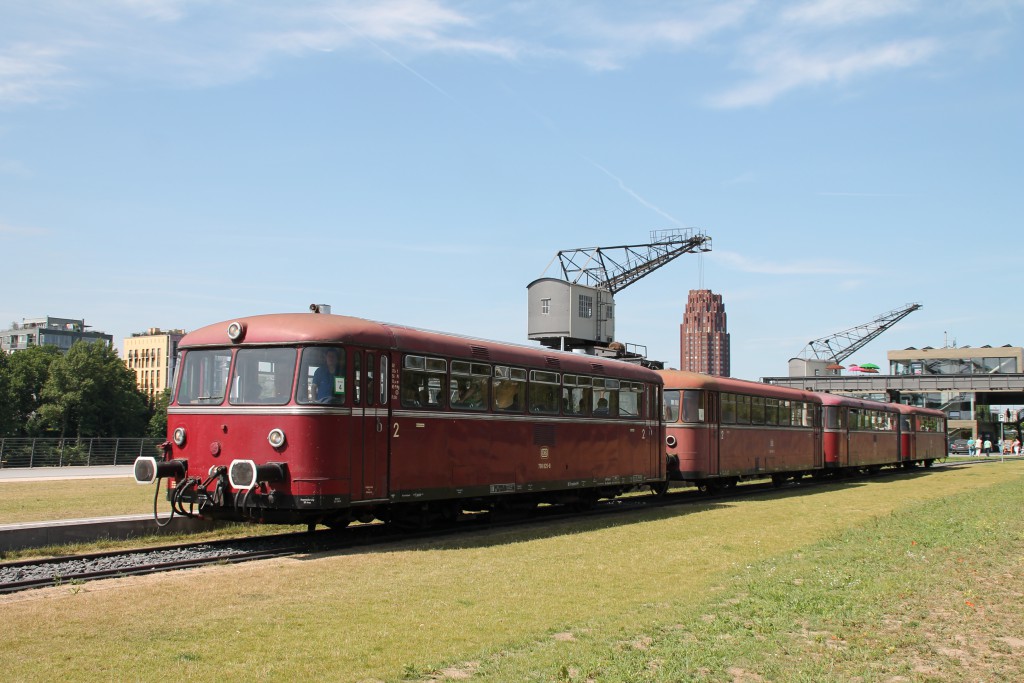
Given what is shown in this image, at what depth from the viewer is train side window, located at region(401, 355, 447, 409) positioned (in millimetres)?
15336

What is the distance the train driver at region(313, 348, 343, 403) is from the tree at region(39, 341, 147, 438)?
90.6m

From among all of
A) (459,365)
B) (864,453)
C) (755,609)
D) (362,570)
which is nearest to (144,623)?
(362,570)

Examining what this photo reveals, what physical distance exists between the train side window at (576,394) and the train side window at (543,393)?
1.06 feet

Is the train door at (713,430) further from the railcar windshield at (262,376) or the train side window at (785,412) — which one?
the railcar windshield at (262,376)

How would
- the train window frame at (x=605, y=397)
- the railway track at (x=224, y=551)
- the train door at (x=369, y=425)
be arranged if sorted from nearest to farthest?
the railway track at (x=224, y=551) < the train door at (x=369, y=425) < the train window frame at (x=605, y=397)

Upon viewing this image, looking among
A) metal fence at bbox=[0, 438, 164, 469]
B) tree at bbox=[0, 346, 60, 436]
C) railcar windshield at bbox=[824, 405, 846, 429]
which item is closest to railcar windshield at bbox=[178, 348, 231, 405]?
metal fence at bbox=[0, 438, 164, 469]

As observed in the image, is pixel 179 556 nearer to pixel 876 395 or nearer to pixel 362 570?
pixel 362 570

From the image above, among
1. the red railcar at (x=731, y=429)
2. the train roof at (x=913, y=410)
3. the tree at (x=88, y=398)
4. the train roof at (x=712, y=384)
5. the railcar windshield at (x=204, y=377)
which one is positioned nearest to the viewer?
the railcar windshield at (x=204, y=377)

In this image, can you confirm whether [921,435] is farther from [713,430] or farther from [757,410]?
[713,430]

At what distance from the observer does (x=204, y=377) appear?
589 inches

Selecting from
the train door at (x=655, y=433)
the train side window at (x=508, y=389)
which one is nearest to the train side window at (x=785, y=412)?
the train door at (x=655, y=433)

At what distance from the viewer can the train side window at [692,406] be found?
25.7 metres

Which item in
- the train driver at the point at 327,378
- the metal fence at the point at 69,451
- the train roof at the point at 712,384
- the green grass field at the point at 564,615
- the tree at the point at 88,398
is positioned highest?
the tree at the point at 88,398

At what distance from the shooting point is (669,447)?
2564cm
